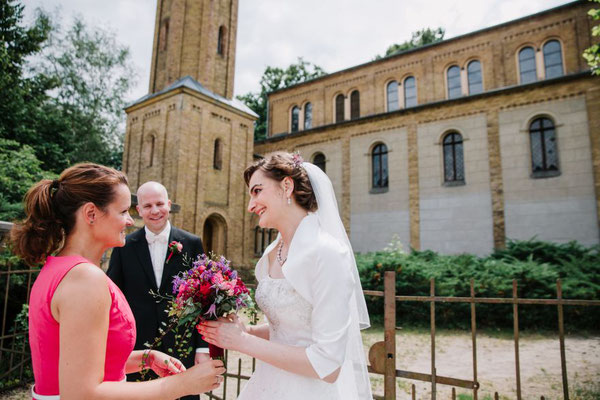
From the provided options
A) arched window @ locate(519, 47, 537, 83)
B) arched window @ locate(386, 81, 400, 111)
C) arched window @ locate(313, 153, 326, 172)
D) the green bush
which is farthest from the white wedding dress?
arched window @ locate(386, 81, 400, 111)

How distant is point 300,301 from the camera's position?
1810 millimetres

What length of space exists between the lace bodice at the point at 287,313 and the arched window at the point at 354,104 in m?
22.3

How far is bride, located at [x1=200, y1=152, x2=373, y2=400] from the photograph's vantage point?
1.61m

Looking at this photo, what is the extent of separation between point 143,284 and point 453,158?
58.5 ft

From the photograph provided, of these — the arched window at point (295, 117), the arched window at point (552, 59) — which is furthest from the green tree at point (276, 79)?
the arched window at point (552, 59)

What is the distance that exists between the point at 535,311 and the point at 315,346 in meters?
10.0

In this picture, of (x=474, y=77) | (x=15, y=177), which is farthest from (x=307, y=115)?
(x=15, y=177)

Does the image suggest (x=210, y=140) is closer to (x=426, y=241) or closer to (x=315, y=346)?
(x=426, y=241)

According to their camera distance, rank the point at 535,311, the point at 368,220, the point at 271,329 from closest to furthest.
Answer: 1. the point at 271,329
2. the point at 535,311
3. the point at 368,220

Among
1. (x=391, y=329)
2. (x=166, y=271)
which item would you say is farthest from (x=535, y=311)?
(x=166, y=271)

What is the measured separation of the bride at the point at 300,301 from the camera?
1612 mm

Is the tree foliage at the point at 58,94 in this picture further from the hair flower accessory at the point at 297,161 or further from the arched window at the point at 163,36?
the hair flower accessory at the point at 297,161

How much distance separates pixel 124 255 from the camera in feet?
10.9

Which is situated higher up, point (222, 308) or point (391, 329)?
point (222, 308)
